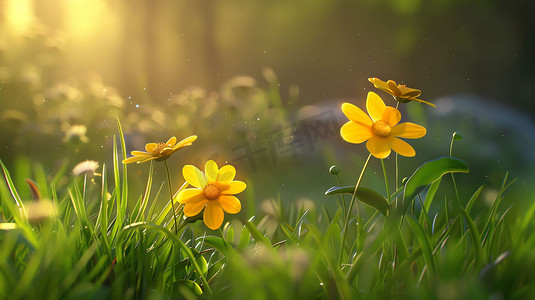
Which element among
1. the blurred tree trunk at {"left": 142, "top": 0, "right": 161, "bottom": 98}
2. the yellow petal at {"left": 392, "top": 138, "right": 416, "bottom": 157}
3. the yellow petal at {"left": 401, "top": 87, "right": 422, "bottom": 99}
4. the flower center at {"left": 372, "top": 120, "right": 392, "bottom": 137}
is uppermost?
the blurred tree trunk at {"left": 142, "top": 0, "right": 161, "bottom": 98}

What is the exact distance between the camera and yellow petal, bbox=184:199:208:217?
621mm

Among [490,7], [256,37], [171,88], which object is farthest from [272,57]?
[490,7]

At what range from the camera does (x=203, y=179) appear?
65 cm

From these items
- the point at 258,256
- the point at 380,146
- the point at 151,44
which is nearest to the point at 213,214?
the point at 258,256

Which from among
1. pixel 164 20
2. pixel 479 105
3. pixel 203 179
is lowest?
pixel 479 105

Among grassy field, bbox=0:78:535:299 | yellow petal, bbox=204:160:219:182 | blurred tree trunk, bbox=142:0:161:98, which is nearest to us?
grassy field, bbox=0:78:535:299

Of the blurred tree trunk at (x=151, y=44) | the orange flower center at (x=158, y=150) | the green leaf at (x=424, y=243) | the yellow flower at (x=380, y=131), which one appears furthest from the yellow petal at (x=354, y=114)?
the blurred tree trunk at (x=151, y=44)

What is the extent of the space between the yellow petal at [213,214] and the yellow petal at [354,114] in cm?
22

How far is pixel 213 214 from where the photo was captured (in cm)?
63

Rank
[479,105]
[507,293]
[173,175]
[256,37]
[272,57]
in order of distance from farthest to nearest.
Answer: [256,37] → [272,57] → [479,105] → [173,175] → [507,293]

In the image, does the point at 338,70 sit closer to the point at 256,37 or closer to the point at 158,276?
the point at 256,37

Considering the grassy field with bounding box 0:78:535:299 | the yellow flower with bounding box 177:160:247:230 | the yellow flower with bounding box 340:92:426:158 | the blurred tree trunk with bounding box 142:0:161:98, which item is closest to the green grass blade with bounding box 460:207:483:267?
the grassy field with bounding box 0:78:535:299

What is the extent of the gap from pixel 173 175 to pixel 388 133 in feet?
5.39

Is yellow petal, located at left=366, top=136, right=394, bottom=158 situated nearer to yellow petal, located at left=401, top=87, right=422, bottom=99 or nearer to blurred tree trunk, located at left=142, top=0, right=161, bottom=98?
yellow petal, located at left=401, top=87, right=422, bottom=99
